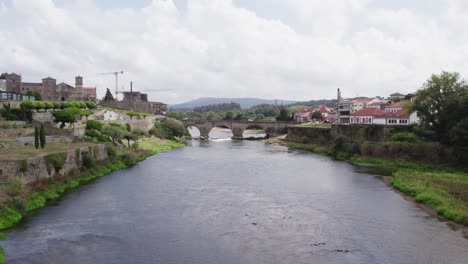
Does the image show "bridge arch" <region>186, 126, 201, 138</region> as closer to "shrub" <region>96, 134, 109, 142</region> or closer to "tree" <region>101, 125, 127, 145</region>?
"tree" <region>101, 125, 127, 145</region>

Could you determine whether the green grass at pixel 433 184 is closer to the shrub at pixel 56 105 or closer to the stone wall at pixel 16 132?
the stone wall at pixel 16 132

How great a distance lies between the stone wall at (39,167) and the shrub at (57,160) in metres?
0.20

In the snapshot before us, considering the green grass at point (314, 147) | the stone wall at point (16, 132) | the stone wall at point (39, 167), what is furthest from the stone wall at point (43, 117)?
the green grass at point (314, 147)

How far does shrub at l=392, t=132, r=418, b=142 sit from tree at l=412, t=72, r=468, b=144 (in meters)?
1.49

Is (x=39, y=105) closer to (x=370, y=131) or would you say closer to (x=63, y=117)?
(x=63, y=117)

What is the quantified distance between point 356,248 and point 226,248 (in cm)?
542

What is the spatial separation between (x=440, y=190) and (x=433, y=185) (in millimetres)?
1845

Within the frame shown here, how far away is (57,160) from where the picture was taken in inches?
1165

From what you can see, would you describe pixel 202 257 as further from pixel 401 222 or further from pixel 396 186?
pixel 396 186

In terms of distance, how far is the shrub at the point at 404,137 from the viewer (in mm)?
47562

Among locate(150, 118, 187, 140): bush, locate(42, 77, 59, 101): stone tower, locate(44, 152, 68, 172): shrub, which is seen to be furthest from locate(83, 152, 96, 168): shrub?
locate(42, 77, 59, 101): stone tower

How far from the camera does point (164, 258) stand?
17.8m

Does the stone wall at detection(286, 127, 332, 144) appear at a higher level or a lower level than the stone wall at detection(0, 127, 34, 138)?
lower

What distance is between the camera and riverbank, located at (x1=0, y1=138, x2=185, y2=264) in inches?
851
